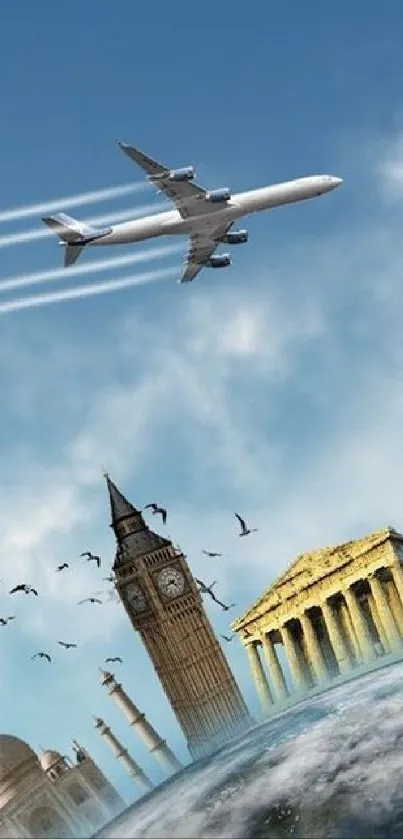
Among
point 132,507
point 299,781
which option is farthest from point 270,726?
point 132,507

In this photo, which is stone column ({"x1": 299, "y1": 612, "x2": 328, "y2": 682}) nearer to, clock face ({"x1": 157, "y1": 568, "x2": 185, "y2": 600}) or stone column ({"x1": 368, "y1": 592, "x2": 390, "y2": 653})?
stone column ({"x1": 368, "y1": 592, "x2": 390, "y2": 653})

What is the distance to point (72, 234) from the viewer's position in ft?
295

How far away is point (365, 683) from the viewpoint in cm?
10850

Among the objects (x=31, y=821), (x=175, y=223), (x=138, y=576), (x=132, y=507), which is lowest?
(x=31, y=821)

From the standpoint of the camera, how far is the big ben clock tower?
16662 cm

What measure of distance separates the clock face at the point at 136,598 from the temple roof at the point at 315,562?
3695 centimetres

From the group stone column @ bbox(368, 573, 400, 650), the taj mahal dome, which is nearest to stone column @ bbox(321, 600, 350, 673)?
stone column @ bbox(368, 573, 400, 650)

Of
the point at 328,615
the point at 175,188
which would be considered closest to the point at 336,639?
the point at 328,615

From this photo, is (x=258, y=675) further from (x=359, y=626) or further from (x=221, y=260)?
(x=221, y=260)

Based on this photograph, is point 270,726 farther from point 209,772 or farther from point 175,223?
point 175,223

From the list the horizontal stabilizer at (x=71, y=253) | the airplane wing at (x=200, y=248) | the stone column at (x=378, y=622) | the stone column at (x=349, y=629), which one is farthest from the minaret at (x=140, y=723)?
the horizontal stabilizer at (x=71, y=253)

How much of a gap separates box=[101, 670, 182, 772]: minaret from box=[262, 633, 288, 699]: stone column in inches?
1004

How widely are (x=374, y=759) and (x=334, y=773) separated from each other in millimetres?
3314

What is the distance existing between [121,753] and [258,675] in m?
32.9
